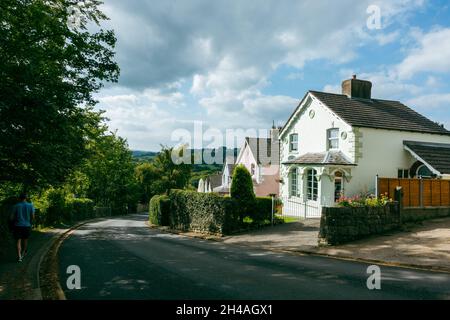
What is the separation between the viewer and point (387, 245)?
41.4ft

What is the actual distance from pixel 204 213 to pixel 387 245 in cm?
1163

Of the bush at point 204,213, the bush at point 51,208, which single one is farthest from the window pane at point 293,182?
the bush at point 51,208

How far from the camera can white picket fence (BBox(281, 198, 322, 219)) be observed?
2362cm

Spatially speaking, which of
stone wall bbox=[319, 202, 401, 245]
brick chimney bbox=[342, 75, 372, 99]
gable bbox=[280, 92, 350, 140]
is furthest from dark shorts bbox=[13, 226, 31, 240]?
brick chimney bbox=[342, 75, 372, 99]

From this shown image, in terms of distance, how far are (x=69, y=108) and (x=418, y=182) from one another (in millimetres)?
15610

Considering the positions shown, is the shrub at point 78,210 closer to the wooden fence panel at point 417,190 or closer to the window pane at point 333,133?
the window pane at point 333,133

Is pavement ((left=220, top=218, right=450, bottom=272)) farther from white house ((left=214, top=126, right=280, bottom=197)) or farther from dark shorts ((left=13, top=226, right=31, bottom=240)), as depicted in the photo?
white house ((left=214, top=126, right=280, bottom=197))

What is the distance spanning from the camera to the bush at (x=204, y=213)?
19.8 meters

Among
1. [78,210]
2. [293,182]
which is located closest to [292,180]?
[293,182]

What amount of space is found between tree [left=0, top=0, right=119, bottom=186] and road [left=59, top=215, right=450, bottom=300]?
3.75 meters

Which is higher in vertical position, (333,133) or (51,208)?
(333,133)

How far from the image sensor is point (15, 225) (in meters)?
11.0

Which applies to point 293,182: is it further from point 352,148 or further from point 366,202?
point 366,202
